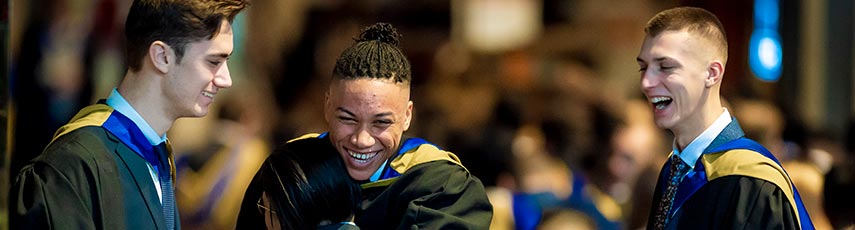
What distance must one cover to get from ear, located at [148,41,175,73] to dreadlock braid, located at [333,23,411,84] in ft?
1.91

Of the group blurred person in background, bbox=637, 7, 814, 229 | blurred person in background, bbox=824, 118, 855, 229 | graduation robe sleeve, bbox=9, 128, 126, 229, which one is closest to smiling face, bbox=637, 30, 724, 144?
blurred person in background, bbox=637, 7, 814, 229

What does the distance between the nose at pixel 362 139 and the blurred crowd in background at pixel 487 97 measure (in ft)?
6.68

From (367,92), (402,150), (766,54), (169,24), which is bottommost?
(766,54)

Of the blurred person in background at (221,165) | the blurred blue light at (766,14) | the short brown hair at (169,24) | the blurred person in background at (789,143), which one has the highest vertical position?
the short brown hair at (169,24)

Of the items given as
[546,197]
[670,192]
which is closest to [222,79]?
[670,192]

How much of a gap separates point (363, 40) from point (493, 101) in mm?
4244

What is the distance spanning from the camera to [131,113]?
4.25 metres

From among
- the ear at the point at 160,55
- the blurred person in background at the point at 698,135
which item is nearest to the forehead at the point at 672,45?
the blurred person in background at the point at 698,135

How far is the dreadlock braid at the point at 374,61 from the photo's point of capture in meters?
4.51

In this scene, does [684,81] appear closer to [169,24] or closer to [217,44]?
[217,44]

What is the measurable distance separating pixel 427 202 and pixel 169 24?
96 cm

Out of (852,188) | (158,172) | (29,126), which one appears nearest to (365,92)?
(158,172)

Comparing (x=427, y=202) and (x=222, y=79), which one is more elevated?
(x=222, y=79)

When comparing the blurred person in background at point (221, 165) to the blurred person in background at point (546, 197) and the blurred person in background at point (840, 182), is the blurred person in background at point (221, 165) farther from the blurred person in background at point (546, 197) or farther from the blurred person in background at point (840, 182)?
the blurred person in background at point (840, 182)
